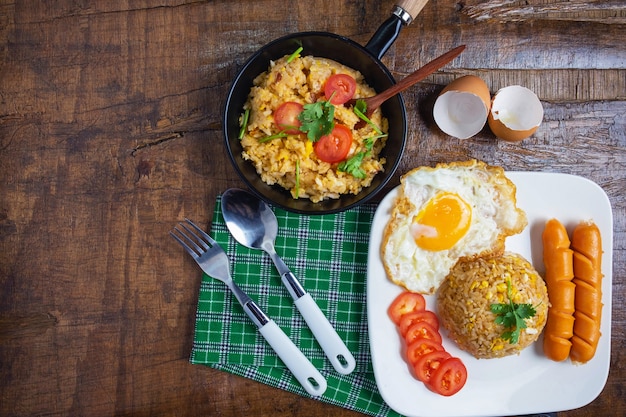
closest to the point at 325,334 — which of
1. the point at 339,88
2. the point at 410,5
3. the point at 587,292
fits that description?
the point at 339,88

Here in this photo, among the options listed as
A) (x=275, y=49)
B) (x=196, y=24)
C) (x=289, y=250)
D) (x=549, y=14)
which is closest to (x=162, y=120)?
(x=196, y=24)

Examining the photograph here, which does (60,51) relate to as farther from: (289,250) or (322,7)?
(289,250)

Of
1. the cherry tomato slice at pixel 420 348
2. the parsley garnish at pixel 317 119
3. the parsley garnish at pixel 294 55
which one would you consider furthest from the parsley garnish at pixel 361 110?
the cherry tomato slice at pixel 420 348

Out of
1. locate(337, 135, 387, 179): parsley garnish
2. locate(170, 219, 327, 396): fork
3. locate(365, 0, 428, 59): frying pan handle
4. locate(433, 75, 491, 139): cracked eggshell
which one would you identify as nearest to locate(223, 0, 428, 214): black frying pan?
locate(365, 0, 428, 59): frying pan handle

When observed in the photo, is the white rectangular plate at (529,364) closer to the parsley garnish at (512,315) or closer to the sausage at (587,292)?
the sausage at (587,292)

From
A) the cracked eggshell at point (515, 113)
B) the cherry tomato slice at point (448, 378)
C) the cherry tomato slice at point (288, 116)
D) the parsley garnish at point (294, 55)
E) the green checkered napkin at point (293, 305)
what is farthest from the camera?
the green checkered napkin at point (293, 305)

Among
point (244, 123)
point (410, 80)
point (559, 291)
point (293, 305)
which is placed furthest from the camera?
point (293, 305)

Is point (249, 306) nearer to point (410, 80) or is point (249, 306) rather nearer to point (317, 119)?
point (317, 119)
